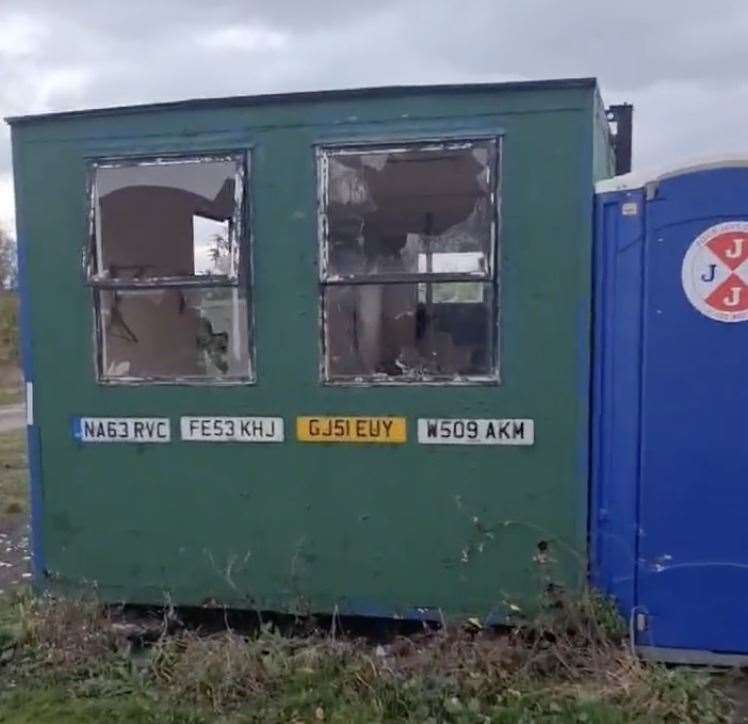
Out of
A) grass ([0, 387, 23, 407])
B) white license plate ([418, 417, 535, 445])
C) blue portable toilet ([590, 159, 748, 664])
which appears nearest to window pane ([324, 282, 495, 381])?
white license plate ([418, 417, 535, 445])

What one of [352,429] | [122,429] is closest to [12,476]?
[122,429]

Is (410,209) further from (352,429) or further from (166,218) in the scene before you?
(166,218)

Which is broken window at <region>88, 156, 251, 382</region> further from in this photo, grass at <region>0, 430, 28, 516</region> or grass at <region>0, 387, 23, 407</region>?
grass at <region>0, 387, 23, 407</region>

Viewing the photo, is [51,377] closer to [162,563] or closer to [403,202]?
[162,563]

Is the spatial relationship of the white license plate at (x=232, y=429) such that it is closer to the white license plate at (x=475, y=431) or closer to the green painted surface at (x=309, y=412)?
the green painted surface at (x=309, y=412)

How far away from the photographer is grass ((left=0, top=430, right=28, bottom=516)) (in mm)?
7734

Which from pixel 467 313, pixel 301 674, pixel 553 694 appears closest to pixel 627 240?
pixel 467 313

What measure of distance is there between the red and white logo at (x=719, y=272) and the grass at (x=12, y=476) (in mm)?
6090

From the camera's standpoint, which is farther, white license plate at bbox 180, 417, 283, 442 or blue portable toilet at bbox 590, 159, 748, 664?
white license plate at bbox 180, 417, 283, 442

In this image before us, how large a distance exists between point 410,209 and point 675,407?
1.50 meters

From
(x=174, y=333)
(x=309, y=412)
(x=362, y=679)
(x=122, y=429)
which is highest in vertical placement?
(x=174, y=333)

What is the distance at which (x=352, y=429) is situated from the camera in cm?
422

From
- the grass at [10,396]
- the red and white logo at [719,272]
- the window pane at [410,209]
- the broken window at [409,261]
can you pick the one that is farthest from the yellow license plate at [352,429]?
the grass at [10,396]

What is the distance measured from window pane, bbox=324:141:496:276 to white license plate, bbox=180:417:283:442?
0.81 meters
